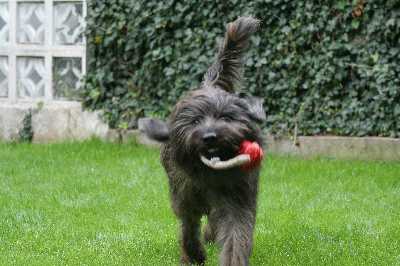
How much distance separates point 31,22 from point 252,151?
7271 mm

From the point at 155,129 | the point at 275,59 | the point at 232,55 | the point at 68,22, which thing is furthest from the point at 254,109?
the point at 68,22

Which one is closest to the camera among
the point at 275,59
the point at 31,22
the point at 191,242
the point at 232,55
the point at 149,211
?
the point at 191,242

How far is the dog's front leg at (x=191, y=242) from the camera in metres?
5.70

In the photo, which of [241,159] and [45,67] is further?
[45,67]

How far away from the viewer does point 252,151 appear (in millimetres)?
4734

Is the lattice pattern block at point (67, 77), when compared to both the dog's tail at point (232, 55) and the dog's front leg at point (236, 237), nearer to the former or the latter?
the dog's tail at point (232, 55)

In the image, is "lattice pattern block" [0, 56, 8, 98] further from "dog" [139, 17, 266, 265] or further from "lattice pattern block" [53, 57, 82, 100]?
"dog" [139, 17, 266, 265]

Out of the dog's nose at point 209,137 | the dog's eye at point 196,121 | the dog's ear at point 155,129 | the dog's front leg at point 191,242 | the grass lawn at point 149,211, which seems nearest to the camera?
the dog's nose at point 209,137

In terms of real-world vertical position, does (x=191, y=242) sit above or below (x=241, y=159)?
below

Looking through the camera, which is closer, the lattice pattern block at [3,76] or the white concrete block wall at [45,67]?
the white concrete block wall at [45,67]

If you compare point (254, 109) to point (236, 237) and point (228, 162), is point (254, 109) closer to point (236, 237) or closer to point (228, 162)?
point (228, 162)

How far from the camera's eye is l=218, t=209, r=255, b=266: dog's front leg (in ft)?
16.2

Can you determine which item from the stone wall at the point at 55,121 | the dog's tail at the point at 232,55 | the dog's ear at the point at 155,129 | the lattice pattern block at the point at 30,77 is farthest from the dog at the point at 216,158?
the lattice pattern block at the point at 30,77

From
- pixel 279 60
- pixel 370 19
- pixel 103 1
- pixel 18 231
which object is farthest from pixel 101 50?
pixel 18 231
